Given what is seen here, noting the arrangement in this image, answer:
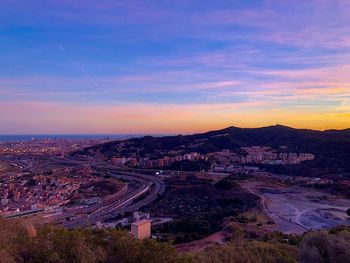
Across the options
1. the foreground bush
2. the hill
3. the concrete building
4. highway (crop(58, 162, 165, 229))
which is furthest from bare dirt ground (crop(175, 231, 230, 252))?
the hill

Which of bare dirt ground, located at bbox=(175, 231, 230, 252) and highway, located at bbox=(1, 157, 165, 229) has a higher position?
bare dirt ground, located at bbox=(175, 231, 230, 252)

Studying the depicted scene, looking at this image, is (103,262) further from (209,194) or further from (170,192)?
(170,192)

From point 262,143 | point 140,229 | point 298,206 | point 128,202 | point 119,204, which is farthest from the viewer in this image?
point 262,143

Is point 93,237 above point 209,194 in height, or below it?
above

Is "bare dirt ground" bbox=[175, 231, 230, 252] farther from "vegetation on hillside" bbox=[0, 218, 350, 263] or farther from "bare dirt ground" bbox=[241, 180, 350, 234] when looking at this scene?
"vegetation on hillside" bbox=[0, 218, 350, 263]

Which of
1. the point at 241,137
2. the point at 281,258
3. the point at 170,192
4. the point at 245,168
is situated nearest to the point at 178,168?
the point at 245,168

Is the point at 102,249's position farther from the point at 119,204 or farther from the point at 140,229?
the point at 119,204

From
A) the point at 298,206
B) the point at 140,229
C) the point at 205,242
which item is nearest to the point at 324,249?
the point at 205,242

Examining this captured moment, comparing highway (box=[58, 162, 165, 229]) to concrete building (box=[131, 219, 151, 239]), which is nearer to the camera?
concrete building (box=[131, 219, 151, 239])
